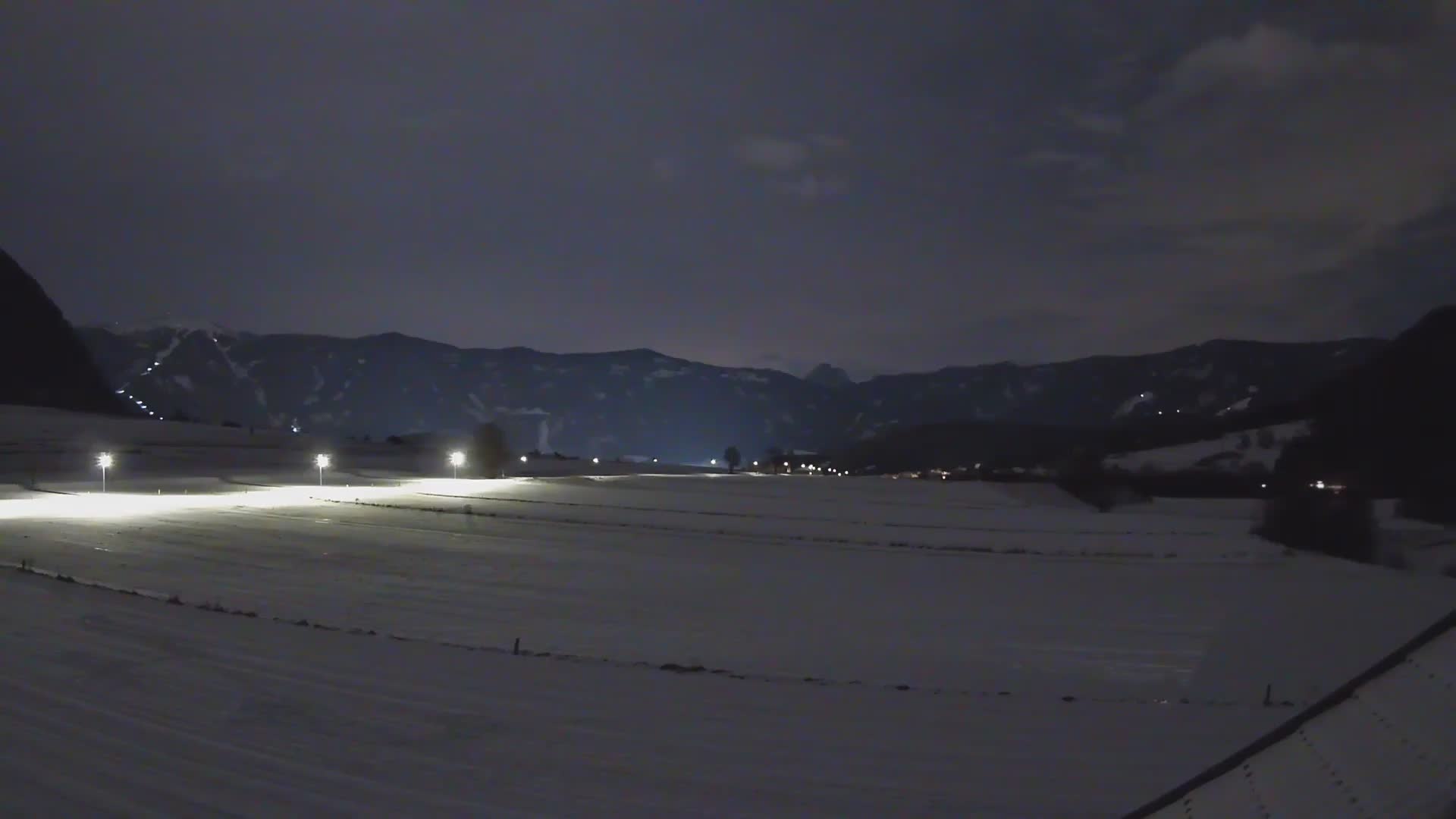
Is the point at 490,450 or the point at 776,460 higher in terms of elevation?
the point at 490,450

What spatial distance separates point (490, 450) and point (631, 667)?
7007 cm

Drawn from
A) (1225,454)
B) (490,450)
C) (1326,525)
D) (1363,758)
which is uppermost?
(490,450)

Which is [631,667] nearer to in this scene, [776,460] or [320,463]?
[320,463]

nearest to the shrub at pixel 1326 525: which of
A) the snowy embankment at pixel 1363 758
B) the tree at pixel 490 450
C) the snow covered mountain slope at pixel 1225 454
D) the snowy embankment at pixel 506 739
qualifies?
the snowy embankment at pixel 506 739

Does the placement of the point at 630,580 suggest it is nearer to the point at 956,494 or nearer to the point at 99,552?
the point at 99,552

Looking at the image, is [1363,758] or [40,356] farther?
[40,356]

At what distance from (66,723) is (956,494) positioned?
63577 millimetres

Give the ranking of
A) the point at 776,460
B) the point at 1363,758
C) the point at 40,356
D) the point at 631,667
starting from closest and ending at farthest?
the point at 1363,758 < the point at 631,667 < the point at 40,356 < the point at 776,460

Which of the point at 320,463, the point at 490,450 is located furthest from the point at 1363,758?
the point at 490,450

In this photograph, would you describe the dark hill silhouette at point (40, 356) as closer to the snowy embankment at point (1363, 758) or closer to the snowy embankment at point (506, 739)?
the snowy embankment at point (506, 739)

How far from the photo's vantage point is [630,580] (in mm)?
21812

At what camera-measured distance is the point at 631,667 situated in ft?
40.7

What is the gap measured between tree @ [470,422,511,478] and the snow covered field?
45.8 m

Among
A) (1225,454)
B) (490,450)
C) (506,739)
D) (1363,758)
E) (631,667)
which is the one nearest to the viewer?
(1363,758)
